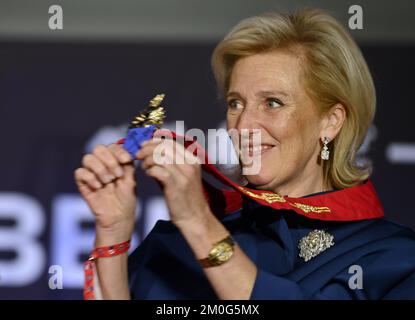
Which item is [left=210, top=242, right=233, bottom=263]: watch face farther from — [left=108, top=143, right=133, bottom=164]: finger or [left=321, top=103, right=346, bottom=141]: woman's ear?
[left=321, top=103, right=346, bottom=141]: woman's ear

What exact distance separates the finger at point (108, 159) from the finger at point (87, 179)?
33mm

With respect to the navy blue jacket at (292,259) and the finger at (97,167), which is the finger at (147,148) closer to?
the finger at (97,167)

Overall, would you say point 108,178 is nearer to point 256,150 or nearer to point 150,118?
point 150,118

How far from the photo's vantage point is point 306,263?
157cm

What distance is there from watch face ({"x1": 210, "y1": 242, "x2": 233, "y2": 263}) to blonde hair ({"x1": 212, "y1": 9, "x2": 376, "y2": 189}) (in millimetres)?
487

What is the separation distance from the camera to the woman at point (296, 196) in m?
1.52

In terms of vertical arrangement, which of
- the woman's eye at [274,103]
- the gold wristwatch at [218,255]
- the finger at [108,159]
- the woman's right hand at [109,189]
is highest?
the woman's eye at [274,103]

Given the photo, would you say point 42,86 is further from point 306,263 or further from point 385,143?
point 306,263

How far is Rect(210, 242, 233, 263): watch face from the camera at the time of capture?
132 cm

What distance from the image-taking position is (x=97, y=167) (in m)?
1.34

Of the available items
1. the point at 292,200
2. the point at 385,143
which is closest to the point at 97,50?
the point at 385,143

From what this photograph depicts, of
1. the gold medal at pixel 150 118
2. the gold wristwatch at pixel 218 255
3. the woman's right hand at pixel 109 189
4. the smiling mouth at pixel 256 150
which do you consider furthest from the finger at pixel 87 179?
the smiling mouth at pixel 256 150

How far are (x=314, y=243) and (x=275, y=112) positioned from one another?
0.28 metres
